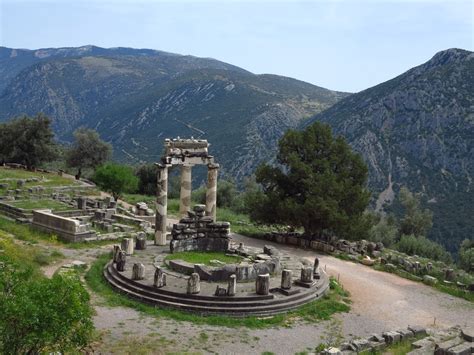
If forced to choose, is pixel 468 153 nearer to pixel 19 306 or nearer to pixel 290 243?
pixel 290 243

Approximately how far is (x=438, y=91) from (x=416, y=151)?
11206 millimetres

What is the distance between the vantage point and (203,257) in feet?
80.9

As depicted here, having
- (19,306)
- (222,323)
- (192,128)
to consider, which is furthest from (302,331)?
(192,128)

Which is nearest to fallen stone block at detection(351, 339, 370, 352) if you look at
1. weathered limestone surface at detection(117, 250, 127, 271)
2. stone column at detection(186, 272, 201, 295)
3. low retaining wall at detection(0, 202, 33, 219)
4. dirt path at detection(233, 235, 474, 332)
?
dirt path at detection(233, 235, 474, 332)

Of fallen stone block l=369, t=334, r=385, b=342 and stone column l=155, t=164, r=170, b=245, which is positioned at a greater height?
stone column l=155, t=164, r=170, b=245

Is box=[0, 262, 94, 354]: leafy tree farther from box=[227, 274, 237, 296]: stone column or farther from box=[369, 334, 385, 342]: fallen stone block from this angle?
box=[369, 334, 385, 342]: fallen stone block

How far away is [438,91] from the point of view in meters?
80.2

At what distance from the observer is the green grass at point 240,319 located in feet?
60.1

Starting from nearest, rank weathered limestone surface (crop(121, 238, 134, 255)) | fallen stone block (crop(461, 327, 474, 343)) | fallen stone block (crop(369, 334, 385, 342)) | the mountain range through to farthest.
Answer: fallen stone block (crop(461, 327, 474, 343)) < fallen stone block (crop(369, 334, 385, 342)) < weathered limestone surface (crop(121, 238, 134, 255)) < the mountain range

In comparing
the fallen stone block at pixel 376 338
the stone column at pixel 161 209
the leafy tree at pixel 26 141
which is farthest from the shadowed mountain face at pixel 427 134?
the fallen stone block at pixel 376 338

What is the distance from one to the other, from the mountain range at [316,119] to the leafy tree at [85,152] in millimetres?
28169

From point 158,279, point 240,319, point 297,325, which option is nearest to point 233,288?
point 240,319

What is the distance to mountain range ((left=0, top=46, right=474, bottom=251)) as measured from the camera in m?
72.7

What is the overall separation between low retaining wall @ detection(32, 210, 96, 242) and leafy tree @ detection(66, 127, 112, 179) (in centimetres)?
3262
